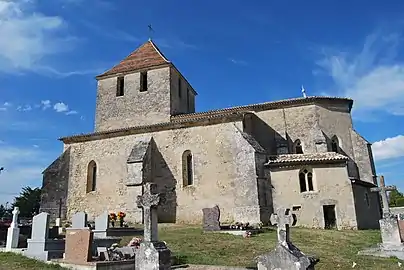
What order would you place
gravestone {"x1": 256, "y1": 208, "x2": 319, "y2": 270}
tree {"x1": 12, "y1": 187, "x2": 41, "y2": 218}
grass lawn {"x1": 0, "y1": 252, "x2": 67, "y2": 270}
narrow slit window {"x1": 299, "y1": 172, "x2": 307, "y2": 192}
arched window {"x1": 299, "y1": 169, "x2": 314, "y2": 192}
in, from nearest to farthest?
gravestone {"x1": 256, "y1": 208, "x2": 319, "y2": 270}
grass lawn {"x1": 0, "y1": 252, "x2": 67, "y2": 270}
arched window {"x1": 299, "y1": 169, "x2": 314, "y2": 192}
narrow slit window {"x1": 299, "y1": 172, "x2": 307, "y2": 192}
tree {"x1": 12, "y1": 187, "x2": 41, "y2": 218}

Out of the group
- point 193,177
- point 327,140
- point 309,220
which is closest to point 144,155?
point 193,177

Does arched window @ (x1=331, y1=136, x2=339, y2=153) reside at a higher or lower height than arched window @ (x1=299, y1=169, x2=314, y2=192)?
higher

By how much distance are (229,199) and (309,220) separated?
4793 mm

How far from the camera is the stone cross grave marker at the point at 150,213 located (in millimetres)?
7648

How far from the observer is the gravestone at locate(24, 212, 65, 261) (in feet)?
33.9

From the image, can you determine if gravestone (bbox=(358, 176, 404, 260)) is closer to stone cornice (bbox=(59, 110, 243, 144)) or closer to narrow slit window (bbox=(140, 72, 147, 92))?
stone cornice (bbox=(59, 110, 243, 144))

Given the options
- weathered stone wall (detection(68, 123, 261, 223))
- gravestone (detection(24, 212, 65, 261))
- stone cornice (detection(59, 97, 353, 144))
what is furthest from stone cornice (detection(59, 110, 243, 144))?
gravestone (detection(24, 212, 65, 261))

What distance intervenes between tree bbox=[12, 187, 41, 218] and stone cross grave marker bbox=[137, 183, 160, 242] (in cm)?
4013

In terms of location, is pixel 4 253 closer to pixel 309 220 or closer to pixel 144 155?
pixel 144 155

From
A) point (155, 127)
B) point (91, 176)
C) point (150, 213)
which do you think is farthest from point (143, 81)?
point (150, 213)

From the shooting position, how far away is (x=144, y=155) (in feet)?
72.8

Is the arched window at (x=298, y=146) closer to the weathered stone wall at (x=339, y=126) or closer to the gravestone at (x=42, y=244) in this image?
the weathered stone wall at (x=339, y=126)

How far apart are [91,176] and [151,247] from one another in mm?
18619

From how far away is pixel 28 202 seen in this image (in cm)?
4362
